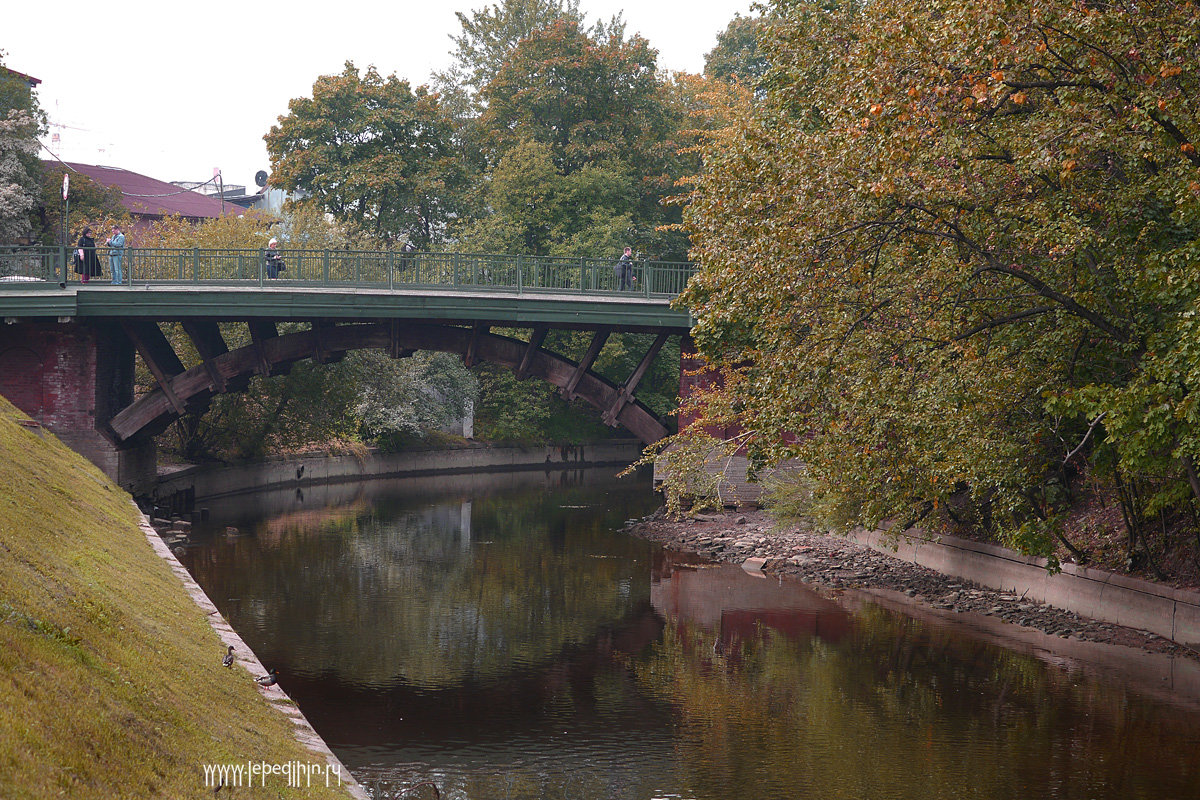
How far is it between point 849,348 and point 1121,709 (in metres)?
5.94

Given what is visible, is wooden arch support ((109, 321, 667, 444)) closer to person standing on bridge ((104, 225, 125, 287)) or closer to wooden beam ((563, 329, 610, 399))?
wooden beam ((563, 329, 610, 399))

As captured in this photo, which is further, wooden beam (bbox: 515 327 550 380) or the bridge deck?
wooden beam (bbox: 515 327 550 380)

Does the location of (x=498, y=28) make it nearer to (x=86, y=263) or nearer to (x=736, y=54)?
(x=736, y=54)

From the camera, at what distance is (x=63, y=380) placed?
3067cm

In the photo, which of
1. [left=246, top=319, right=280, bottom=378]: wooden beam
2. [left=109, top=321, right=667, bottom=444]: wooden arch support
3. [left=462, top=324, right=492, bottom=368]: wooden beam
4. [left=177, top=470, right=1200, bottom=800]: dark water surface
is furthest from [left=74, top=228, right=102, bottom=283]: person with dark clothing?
[left=462, top=324, right=492, bottom=368]: wooden beam

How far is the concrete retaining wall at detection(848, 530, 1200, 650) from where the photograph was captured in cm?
1680

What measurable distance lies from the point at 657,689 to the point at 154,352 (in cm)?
2244

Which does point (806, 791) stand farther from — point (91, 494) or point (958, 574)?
point (91, 494)

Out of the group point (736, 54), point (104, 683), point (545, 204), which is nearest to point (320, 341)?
point (545, 204)

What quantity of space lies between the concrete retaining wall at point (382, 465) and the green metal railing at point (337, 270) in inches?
276

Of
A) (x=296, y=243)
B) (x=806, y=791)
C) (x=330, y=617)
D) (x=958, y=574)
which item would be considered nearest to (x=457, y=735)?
(x=806, y=791)

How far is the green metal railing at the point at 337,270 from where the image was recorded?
3020 cm

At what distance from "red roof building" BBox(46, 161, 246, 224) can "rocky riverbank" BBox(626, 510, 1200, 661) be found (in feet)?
Result: 135

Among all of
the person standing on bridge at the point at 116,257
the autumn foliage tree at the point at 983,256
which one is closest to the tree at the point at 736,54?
the person standing on bridge at the point at 116,257
